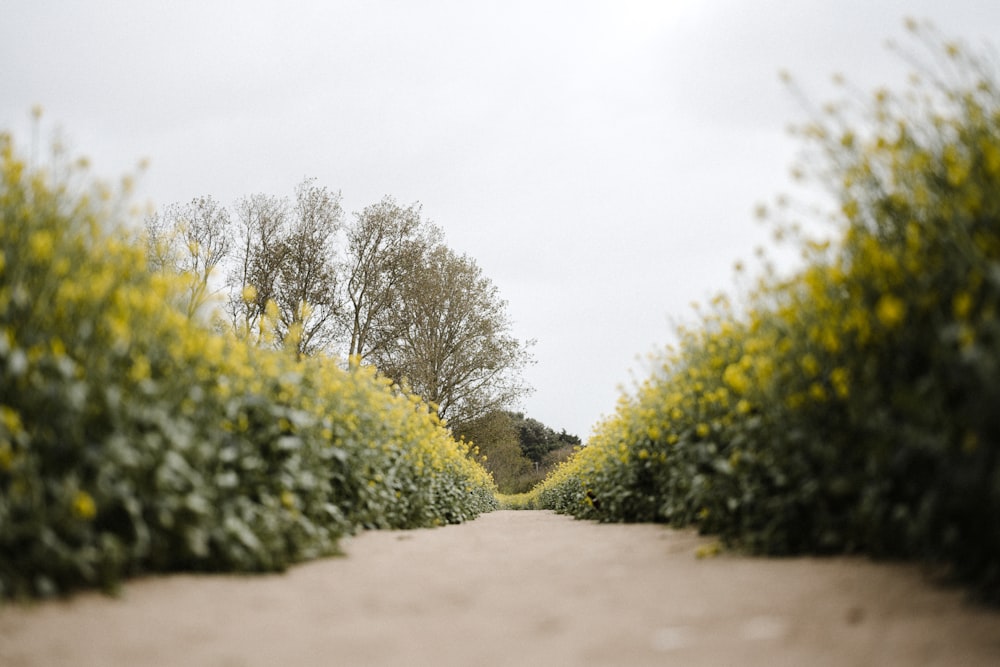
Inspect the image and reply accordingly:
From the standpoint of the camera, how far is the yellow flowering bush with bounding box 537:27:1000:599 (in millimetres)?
1936

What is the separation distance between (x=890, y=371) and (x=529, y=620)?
67.1 inches

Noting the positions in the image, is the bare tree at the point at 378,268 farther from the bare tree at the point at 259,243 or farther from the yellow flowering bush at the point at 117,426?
the yellow flowering bush at the point at 117,426

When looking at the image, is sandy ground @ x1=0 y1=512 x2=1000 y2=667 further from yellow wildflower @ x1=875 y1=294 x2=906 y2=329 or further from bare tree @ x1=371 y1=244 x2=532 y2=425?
bare tree @ x1=371 y1=244 x2=532 y2=425

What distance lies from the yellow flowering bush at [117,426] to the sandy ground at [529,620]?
0.18m

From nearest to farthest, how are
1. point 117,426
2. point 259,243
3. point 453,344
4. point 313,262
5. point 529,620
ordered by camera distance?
point 529,620 < point 117,426 < point 259,243 < point 313,262 < point 453,344

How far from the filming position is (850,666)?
163 cm

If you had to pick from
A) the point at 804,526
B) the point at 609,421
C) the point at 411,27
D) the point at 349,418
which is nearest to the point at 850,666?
the point at 804,526

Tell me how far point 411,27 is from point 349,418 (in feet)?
19.2

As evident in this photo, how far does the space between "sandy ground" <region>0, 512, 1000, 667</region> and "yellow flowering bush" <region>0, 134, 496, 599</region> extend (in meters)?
0.18

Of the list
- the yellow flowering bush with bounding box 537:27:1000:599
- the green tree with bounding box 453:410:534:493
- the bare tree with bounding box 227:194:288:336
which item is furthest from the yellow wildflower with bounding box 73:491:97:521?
the green tree with bounding box 453:410:534:493

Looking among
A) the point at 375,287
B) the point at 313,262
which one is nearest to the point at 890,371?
the point at 313,262

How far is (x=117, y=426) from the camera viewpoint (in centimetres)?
246

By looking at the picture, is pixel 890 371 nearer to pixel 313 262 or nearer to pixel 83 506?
pixel 83 506

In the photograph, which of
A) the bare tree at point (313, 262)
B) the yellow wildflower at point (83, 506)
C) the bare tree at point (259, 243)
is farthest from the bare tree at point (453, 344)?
the yellow wildflower at point (83, 506)
